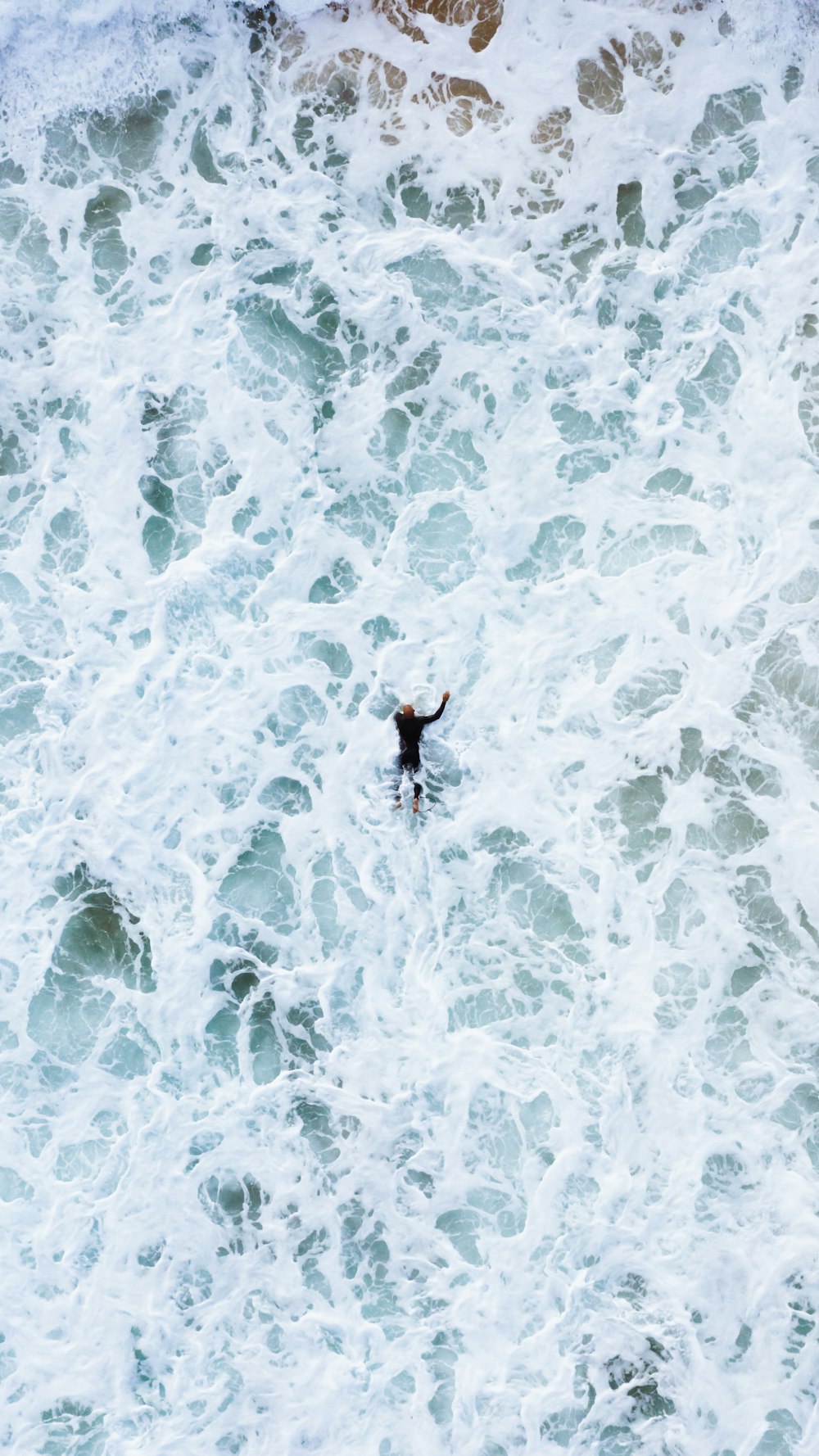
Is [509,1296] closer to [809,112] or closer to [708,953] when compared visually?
[708,953]

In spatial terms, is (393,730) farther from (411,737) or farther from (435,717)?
(435,717)

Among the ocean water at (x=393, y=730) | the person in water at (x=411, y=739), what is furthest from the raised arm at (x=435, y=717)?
the ocean water at (x=393, y=730)

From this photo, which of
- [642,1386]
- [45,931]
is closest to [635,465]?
[45,931]

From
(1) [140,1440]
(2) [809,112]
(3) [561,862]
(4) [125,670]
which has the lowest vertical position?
(1) [140,1440]

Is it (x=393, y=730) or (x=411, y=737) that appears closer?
(x=411, y=737)

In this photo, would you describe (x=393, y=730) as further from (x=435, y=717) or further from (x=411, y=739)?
(x=435, y=717)

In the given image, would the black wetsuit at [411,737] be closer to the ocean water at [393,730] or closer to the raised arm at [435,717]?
the raised arm at [435,717]

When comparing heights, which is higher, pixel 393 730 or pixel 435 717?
pixel 435 717

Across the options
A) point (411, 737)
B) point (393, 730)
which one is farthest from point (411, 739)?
point (393, 730)
